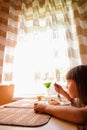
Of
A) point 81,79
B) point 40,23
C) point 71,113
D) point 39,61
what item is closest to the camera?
point 71,113

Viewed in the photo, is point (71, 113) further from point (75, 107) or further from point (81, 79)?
point (81, 79)

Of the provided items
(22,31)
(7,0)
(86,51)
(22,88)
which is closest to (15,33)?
(22,31)

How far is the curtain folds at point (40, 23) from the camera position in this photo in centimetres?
188

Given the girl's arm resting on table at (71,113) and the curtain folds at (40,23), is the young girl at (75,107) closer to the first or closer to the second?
the girl's arm resting on table at (71,113)

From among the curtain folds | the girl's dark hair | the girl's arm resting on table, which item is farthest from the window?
the girl's arm resting on table

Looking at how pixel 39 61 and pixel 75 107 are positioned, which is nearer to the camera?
pixel 75 107

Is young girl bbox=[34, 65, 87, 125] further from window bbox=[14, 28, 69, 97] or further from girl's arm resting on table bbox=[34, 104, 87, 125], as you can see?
window bbox=[14, 28, 69, 97]

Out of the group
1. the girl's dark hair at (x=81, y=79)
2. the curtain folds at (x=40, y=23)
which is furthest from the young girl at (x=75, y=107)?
the curtain folds at (x=40, y=23)

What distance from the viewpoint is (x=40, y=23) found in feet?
6.88

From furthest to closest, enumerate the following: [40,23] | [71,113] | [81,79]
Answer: [40,23] → [81,79] → [71,113]

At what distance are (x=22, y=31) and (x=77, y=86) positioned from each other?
1.58m

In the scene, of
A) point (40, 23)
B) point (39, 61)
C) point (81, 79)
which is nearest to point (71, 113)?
point (81, 79)

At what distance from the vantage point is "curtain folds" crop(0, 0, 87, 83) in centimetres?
188

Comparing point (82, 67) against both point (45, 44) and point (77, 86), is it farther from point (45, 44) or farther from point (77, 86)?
point (45, 44)
